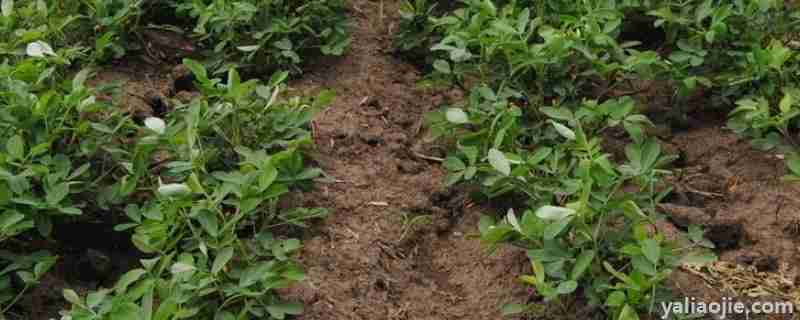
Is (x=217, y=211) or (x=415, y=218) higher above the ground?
(x=217, y=211)

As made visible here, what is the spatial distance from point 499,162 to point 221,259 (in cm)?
75

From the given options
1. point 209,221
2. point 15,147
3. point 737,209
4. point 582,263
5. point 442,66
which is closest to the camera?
point 582,263

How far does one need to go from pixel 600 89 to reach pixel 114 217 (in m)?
1.52

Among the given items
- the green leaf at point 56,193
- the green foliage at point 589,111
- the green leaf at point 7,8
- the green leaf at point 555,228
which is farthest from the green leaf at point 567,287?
the green leaf at point 7,8

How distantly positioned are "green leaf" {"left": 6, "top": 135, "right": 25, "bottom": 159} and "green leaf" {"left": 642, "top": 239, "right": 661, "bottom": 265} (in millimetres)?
1532

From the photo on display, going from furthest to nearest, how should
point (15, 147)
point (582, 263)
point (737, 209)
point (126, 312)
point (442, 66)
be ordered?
1. point (442, 66)
2. point (737, 209)
3. point (15, 147)
4. point (582, 263)
5. point (126, 312)

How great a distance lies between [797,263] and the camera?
8.70 feet

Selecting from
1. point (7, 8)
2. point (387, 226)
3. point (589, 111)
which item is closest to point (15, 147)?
point (7, 8)

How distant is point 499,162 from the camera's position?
2.64 meters

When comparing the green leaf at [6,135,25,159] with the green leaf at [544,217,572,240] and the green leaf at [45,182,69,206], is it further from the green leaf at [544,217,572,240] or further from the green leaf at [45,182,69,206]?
the green leaf at [544,217,572,240]

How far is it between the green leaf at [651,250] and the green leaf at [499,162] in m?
0.45

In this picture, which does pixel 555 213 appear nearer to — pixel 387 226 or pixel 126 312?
pixel 387 226

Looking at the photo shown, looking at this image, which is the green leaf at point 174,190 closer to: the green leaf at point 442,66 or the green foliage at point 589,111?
the green foliage at point 589,111

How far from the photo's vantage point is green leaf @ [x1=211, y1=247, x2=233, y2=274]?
7.76 feet
